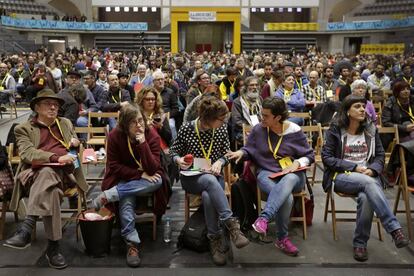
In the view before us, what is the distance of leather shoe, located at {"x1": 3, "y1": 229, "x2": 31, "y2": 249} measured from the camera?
11.0ft

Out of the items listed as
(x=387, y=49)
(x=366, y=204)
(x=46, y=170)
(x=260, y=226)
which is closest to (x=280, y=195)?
(x=260, y=226)

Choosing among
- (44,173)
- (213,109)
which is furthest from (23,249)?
(213,109)

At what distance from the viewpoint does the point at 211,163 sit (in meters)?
3.61

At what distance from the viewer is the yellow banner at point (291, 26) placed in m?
32.6

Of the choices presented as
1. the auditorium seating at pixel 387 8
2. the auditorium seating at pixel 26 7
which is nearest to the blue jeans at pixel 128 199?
the auditorium seating at pixel 26 7

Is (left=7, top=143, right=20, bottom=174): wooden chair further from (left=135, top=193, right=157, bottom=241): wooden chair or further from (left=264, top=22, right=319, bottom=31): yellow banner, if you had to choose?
(left=264, top=22, right=319, bottom=31): yellow banner

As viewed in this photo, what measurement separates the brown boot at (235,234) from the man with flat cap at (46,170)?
4.06 feet

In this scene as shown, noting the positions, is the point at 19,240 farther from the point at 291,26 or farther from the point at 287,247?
the point at 291,26

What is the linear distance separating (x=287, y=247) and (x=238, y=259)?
0.40m

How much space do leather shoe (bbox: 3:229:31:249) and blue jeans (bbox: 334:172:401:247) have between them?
2.52 m

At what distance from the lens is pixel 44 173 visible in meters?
3.31

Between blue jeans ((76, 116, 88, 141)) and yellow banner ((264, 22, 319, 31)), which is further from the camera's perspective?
yellow banner ((264, 22, 319, 31))

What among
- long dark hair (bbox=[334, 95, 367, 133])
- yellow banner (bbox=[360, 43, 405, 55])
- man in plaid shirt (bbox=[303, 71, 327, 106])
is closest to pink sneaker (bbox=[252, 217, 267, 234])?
long dark hair (bbox=[334, 95, 367, 133])

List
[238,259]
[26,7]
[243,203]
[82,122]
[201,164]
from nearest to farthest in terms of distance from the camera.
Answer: [238,259]
[201,164]
[243,203]
[82,122]
[26,7]
